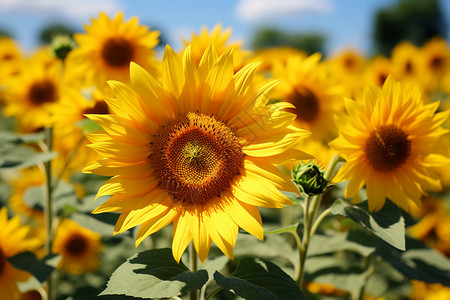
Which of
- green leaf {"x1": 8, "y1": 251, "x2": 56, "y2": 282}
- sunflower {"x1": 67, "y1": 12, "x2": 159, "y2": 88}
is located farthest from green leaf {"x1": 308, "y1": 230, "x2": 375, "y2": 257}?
sunflower {"x1": 67, "y1": 12, "x2": 159, "y2": 88}

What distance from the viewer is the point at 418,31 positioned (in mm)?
51906

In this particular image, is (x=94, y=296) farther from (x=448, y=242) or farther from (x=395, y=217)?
(x=448, y=242)

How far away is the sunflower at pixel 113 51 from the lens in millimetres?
2658

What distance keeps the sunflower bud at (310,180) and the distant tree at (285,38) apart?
70817mm

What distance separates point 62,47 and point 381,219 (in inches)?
91.5

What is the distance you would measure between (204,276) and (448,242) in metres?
2.97

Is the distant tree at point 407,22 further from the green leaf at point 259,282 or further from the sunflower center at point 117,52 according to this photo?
the green leaf at point 259,282

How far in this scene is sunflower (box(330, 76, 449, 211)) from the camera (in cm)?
168

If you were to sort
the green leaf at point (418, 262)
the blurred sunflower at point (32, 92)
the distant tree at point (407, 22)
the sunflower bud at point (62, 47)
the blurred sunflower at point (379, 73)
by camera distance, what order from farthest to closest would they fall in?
the distant tree at point (407, 22), the blurred sunflower at point (379, 73), the blurred sunflower at point (32, 92), the sunflower bud at point (62, 47), the green leaf at point (418, 262)

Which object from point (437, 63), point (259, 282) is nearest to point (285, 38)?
point (437, 63)

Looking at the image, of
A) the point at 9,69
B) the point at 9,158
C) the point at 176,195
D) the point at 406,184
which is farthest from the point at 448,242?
the point at 9,69

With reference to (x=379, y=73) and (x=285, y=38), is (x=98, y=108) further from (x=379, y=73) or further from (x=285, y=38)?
(x=285, y=38)

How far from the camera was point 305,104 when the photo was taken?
9.85ft

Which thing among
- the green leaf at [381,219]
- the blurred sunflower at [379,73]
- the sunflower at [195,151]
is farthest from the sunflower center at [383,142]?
the blurred sunflower at [379,73]
